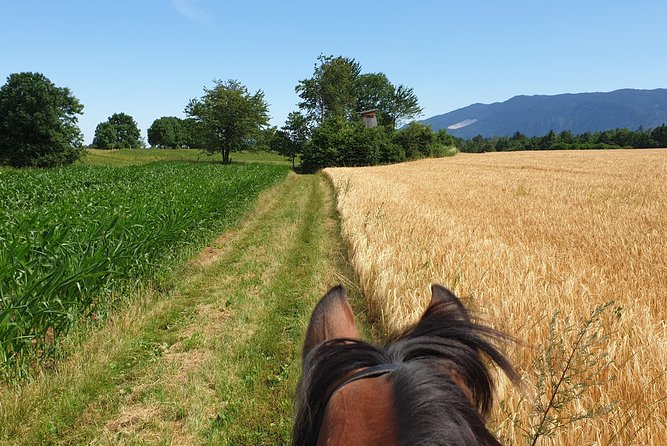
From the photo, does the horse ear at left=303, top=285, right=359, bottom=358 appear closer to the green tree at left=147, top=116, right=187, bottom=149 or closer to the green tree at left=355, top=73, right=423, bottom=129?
the green tree at left=355, top=73, right=423, bottom=129

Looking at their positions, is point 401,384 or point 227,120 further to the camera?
point 227,120

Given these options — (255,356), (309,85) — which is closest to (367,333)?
(255,356)

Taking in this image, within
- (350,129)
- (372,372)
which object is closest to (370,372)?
(372,372)

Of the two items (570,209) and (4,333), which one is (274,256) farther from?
(570,209)

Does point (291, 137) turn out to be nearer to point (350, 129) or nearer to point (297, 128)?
point (297, 128)

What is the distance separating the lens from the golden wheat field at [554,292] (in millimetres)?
1999

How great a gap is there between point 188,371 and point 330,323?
344cm

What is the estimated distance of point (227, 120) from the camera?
4928 cm

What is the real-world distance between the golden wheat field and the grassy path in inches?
52.7

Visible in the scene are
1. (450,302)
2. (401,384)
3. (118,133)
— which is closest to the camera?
(401,384)

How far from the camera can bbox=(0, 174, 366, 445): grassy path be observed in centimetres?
314

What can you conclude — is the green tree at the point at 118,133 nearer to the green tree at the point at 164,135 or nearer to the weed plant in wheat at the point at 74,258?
the green tree at the point at 164,135

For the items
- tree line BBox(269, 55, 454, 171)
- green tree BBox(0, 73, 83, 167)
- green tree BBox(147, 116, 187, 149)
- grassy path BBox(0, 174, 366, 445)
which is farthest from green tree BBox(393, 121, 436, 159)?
green tree BBox(147, 116, 187, 149)

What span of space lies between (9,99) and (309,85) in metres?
39.9
